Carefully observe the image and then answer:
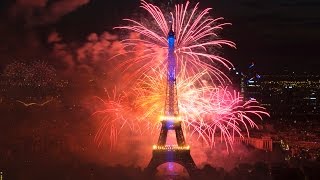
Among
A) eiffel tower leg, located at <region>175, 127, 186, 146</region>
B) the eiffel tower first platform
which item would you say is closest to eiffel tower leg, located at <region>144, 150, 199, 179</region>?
the eiffel tower first platform

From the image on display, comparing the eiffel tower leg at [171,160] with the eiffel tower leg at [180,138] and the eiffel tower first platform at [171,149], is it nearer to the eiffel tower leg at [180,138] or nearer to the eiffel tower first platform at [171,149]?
the eiffel tower first platform at [171,149]

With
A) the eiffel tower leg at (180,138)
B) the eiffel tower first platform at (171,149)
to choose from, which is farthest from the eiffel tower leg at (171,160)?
the eiffel tower leg at (180,138)

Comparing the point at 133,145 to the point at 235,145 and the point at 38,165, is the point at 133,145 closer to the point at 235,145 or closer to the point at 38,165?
the point at 38,165

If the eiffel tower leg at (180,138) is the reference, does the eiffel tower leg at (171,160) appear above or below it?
below

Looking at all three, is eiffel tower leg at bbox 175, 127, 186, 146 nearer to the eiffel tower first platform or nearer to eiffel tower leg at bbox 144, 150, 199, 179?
the eiffel tower first platform

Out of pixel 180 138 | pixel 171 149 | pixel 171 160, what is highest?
pixel 180 138

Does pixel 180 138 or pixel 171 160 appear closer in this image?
pixel 180 138

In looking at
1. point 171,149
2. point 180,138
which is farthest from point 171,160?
point 180,138

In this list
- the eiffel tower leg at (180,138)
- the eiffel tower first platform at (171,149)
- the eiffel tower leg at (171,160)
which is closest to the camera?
the eiffel tower first platform at (171,149)

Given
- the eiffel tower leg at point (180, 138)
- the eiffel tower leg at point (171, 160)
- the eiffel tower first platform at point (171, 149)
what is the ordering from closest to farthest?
1. the eiffel tower first platform at point (171, 149)
2. the eiffel tower leg at point (171, 160)
3. the eiffel tower leg at point (180, 138)

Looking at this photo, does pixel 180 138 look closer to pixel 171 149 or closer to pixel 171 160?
pixel 171 149

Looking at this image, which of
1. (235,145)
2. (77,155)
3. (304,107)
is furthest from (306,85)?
(77,155)
